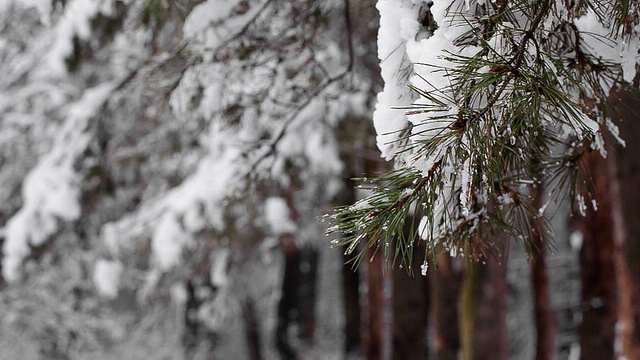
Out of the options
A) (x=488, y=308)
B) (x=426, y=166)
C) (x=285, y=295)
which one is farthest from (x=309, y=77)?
(x=285, y=295)

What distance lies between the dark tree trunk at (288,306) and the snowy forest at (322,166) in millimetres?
52

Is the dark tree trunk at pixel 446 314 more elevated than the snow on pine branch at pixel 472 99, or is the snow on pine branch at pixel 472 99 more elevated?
the snow on pine branch at pixel 472 99

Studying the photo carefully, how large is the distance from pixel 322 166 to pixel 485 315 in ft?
10.7

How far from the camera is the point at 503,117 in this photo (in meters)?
1.61

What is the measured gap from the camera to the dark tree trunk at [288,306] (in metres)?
14.1

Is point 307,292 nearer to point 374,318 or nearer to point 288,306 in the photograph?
point 288,306

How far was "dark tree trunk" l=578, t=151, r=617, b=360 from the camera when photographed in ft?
22.8

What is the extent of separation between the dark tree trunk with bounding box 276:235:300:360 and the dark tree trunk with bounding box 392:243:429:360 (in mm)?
6513

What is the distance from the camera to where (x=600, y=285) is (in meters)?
7.04

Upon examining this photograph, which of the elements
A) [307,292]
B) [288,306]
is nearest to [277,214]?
[288,306]

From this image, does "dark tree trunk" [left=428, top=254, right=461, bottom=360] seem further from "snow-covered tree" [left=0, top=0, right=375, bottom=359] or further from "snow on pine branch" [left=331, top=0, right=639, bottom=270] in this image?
"snow on pine branch" [left=331, top=0, right=639, bottom=270]

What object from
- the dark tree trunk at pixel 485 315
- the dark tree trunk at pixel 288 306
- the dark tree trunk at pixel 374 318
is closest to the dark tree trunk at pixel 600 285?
the dark tree trunk at pixel 485 315

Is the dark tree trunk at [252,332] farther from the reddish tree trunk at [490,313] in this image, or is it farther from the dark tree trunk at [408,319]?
the dark tree trunk at [408,319]

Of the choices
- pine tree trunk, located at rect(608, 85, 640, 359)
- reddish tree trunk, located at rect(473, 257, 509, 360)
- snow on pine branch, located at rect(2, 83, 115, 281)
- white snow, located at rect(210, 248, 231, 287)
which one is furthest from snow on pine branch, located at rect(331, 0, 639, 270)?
white snow, located at rect(210, 248, 231, 287)
